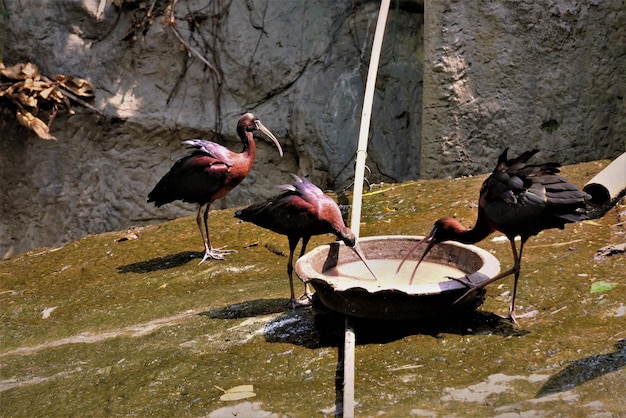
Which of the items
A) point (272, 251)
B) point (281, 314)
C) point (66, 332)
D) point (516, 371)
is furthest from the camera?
point (272, 251)

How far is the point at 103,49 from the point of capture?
10.0 meters

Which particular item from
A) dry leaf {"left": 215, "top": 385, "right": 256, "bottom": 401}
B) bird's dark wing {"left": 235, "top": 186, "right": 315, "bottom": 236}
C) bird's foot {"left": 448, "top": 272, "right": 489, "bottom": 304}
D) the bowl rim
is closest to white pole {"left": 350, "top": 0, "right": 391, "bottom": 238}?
bird's dark wing {"left": 235, "top": 186, "right": 315, "bottom": 236}

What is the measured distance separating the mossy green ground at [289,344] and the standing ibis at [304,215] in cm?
45

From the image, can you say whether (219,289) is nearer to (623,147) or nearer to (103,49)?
(623,147)

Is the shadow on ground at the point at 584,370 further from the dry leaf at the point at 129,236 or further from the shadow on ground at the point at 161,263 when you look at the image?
the dry leaf at the point at 129,236

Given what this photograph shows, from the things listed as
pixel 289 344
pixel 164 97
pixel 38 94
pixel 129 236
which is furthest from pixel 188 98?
pixel 289 344

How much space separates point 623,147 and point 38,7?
670cm

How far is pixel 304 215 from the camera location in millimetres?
Answer: 4742

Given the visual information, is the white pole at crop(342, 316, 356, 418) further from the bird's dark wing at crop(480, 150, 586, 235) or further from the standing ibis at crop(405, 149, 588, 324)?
the bird's dark wing at crop(480, 150, 586, 235)

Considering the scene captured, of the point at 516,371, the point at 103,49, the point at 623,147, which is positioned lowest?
the point at 516,371

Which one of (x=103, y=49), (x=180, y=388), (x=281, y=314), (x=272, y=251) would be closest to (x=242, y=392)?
(x=180, y=388)

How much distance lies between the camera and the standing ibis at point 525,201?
13.1 ft

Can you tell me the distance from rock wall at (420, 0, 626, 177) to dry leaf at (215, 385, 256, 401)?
14.8ft

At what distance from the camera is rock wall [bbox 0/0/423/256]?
9586 millimetres
